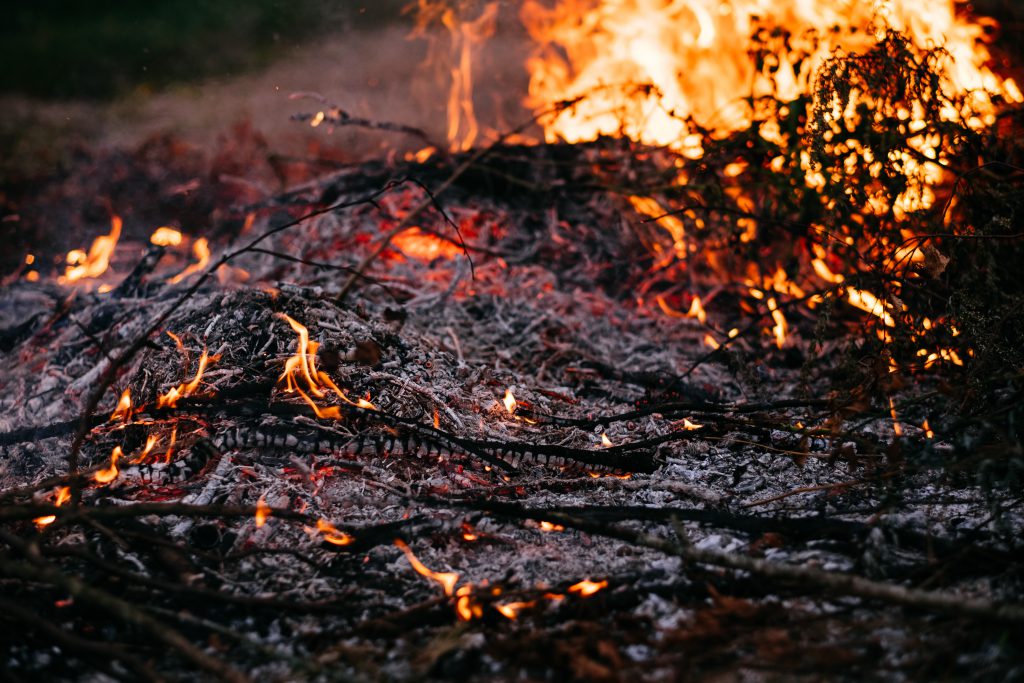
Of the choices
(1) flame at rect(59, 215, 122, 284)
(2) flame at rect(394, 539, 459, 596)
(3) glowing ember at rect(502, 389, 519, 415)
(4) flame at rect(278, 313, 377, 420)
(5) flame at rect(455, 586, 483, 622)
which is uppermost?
(1) flame at rect(59, 215, 122, 284)

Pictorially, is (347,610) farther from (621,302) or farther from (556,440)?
(621,302)

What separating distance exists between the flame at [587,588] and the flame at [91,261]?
447cm

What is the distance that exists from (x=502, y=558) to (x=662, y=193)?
3323mm

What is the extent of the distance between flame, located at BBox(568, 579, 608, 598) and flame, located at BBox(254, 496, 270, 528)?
0.89m

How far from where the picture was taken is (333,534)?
227 centimetres

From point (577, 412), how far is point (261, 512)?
1695 mm

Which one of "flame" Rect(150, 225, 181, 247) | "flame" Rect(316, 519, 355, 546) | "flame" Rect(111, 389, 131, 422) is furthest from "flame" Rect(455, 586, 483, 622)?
"flame" Rect(150, 225, 181, 247)

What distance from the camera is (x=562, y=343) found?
423 cm

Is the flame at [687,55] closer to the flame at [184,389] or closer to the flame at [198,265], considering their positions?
the flame at [198,265]

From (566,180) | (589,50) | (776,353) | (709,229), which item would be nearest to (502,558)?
(776,353)

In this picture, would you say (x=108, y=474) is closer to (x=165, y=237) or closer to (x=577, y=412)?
(x=577, y=412)

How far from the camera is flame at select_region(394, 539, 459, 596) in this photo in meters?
2.03

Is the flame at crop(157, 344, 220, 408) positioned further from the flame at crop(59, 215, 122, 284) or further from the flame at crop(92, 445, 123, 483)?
the flame at crop(59, 215, 122, 284)

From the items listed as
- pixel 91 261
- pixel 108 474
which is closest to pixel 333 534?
pixel 108 474
